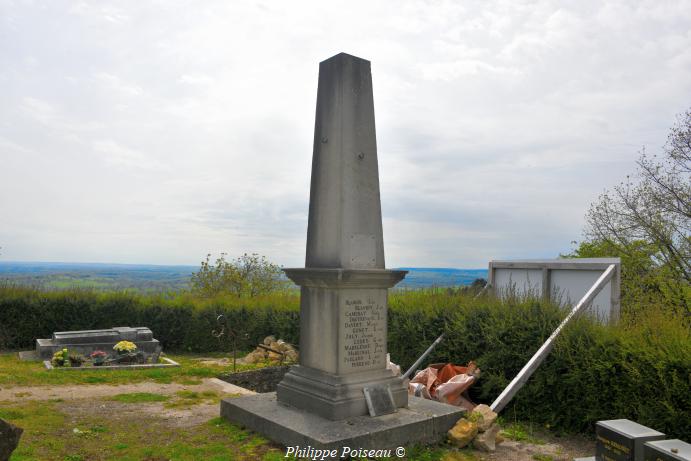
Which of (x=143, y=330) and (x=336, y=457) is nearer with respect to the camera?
(x=336, y=457)

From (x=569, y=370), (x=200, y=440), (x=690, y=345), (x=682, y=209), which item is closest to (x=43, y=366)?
(x=200, y=440)

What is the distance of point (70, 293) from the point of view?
16.7 metres

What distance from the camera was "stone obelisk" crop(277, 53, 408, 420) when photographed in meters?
6.63

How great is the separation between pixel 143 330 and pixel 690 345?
12.8 meters

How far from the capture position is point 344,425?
6.16m

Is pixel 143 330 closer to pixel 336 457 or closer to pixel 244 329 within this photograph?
pixel 244 329

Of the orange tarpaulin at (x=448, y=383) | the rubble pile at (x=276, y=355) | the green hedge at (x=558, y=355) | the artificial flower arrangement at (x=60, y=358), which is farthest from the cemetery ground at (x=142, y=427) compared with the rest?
the rubble pile at (x=276, y=355)

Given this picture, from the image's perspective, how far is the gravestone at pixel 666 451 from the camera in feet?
14.8

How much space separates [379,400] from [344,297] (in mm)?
1363

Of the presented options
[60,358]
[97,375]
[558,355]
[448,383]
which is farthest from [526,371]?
[60,358]

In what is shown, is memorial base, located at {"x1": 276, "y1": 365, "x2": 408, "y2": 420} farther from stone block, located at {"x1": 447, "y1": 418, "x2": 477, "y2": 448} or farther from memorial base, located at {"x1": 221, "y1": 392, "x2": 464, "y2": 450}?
stone block, located at {"x1": 447, "y1": 418, "x2": 477, "y2": 448}

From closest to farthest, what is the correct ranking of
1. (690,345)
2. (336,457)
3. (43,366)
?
(336,457) < (690,345) < (43,366)

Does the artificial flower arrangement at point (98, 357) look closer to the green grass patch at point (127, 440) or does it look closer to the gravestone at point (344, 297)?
the green grass patch at point (127, 440)

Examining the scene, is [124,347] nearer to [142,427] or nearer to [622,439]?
[142,427]
